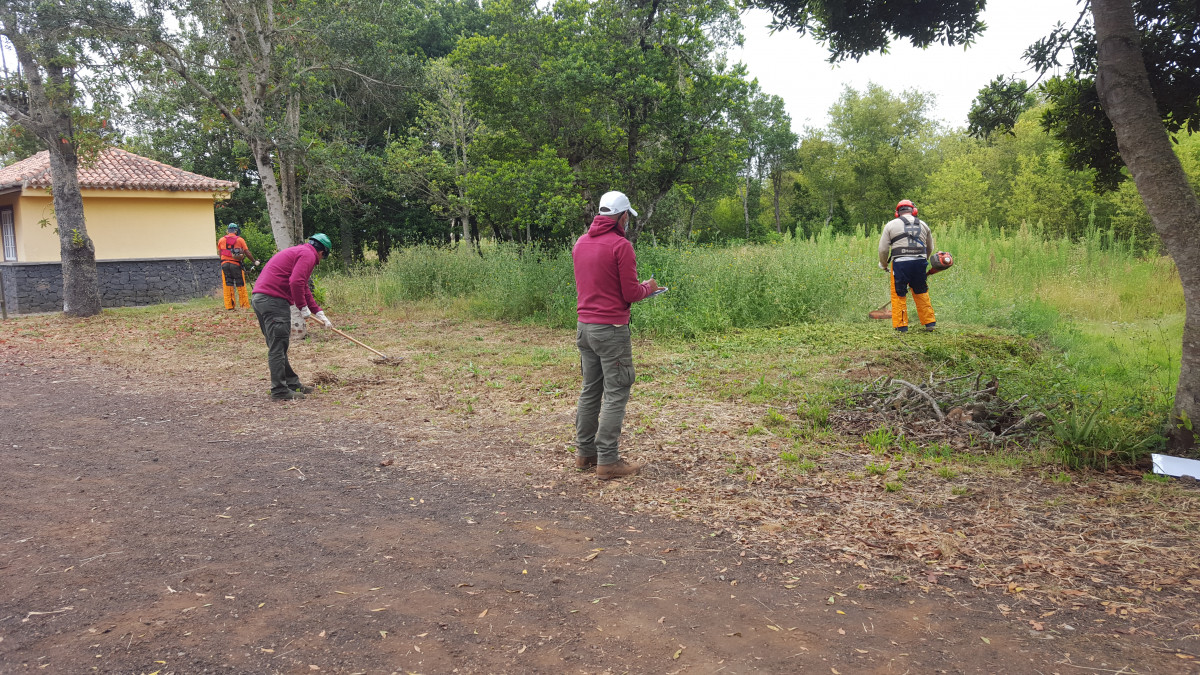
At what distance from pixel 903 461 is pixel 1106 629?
2.43 meters

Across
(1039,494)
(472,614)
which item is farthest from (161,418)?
(1039,494)

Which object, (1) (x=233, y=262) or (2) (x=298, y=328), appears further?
(1) (x=233, y=262)

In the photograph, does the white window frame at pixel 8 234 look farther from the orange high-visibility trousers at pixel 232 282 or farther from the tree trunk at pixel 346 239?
the tree trunk at pixel 346 239

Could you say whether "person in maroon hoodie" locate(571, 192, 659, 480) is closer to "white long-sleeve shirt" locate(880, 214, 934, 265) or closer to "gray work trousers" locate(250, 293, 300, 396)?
"gray work trousers" locate(250, 293, 300, 396)

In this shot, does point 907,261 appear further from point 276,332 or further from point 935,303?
point 276,332

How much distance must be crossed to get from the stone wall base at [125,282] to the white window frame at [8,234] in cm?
99

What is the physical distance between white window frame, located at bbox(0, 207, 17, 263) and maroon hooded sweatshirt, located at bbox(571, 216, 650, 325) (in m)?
22.4

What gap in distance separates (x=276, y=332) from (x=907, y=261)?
25.4 ft

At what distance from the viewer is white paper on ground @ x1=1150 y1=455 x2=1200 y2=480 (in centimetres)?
482

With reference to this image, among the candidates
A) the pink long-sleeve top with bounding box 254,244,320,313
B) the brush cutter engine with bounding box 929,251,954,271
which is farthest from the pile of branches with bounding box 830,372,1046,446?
the pink long-sleeve top with bounding box 254,244,320,313

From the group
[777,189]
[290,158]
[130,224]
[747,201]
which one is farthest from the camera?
[777,189]

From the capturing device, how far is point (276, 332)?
8.46m

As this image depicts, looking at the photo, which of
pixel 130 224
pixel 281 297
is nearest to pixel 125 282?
pixel 130 224

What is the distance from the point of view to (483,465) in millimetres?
5945
